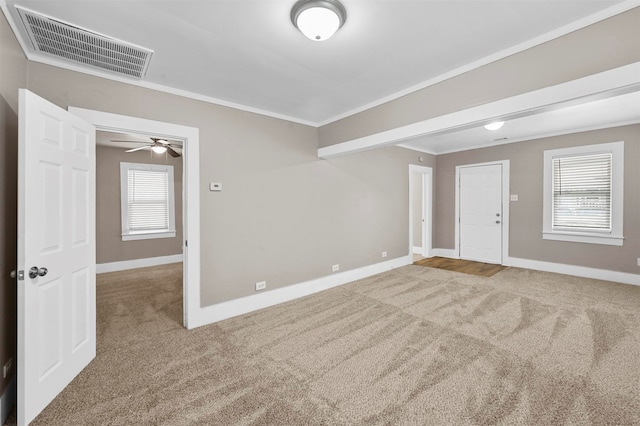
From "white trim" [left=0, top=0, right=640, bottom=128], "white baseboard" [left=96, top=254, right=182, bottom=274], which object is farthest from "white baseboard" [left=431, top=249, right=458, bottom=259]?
"white baseboard" [left=96, top=254, right=182, bottom=274]

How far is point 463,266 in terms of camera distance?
550 centimetres

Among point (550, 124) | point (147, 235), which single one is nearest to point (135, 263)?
point (147, 235)

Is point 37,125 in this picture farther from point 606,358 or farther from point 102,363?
point 606,358

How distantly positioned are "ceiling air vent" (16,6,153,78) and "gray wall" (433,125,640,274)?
6187 mm

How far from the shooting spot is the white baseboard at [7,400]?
5.42 feet

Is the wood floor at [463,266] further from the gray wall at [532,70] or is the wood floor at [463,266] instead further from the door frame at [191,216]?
the door frame at [191,216]

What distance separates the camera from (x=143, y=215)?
229 inches

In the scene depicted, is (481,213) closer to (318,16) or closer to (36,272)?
(318,16)

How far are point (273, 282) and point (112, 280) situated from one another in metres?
3.26

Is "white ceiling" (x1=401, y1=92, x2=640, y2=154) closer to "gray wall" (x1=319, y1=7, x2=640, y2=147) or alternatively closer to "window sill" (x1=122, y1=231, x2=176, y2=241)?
"gray wall" (x1=319, y1=7, x2=640, y2=147)

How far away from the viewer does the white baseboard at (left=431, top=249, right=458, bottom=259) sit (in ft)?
20.7

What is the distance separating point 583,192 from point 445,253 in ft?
8.99

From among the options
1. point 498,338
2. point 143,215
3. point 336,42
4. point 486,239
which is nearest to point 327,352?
point 498,338

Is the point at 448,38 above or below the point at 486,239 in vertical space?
above
